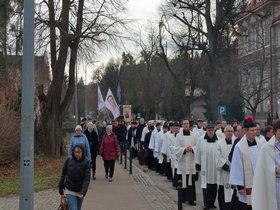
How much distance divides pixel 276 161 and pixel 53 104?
68.7 ft

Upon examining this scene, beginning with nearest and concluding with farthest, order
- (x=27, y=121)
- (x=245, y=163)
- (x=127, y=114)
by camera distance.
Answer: (x=27, y=121), (x=245, y=163), (x=127, y=114)

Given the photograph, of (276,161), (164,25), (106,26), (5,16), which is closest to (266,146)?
(276,161)

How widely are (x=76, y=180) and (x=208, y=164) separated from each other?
153 inches

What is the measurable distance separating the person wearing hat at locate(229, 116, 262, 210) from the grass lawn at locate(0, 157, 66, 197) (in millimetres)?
8027

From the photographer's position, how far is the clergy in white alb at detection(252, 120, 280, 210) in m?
6.20

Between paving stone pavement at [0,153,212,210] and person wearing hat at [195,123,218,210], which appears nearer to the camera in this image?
person wearing hat at [195,123,218,210]

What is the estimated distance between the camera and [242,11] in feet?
114

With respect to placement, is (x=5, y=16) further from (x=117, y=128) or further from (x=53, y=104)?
(x=117, y=128)

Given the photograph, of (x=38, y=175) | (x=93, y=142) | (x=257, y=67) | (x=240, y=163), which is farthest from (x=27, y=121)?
(x=257, y=67)

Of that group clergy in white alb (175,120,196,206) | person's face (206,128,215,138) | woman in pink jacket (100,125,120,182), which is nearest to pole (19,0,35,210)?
person's face (206,128,215,138)

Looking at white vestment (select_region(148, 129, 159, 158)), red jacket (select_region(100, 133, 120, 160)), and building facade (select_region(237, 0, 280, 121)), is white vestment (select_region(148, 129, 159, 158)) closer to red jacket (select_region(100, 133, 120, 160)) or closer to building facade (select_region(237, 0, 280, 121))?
red jacket (select_region(100, 133, 120, 160))

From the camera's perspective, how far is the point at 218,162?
1062 cm

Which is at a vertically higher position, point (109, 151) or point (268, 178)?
point (268, 178)

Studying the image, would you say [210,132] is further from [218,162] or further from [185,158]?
[185,158]
